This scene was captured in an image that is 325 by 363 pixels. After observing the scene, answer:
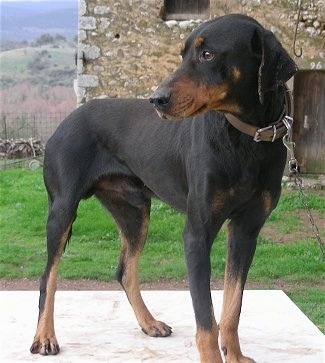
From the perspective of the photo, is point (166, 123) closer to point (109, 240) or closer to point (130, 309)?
point (130, 309)

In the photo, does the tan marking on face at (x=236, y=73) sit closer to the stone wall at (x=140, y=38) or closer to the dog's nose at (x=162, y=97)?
the dog's nose at (x=162, y=97)

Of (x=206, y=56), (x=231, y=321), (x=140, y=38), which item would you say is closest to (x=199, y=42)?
(x=206, y=56)

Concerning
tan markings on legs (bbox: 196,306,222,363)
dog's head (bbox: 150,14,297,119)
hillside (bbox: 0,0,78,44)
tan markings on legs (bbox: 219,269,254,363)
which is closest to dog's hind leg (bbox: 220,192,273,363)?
tan markings on legs (bbox: 219,269,254,363)

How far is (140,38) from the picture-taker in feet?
46.4

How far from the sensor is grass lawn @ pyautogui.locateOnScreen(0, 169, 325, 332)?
9180mm

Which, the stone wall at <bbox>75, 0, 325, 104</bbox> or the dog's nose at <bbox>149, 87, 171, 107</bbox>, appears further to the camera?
the stone wall at <bbox>75, 0, 325, 104</bbox>

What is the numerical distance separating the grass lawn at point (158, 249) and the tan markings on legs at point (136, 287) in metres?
2.69

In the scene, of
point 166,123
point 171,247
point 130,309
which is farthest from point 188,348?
point 171,247

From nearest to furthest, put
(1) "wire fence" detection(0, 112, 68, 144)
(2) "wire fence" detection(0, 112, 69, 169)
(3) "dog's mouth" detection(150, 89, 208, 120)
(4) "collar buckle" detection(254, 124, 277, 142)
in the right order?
(3) "dog's mouth" detection(150, 89, 208, 120)
(4) "collar buckle" detection(254, 124, 277, 142)
(2) "wire fence" detection(0, 112, 69, 169)
(1) "wire fence" detection(0, 112, 68, 144)

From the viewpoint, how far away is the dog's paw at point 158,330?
5164 millimetres

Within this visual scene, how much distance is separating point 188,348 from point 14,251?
5.72 m

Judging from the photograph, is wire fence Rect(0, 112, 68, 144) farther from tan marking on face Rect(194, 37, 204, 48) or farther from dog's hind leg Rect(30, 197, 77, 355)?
tan marking on face Rect(194, 37, 204, 48)

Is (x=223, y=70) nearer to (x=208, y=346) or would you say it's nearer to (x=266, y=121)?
(x=266, y=121)

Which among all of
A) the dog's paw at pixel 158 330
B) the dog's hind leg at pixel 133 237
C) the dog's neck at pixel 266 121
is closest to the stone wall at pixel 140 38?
the dog's hind leg at pixel 133 237
